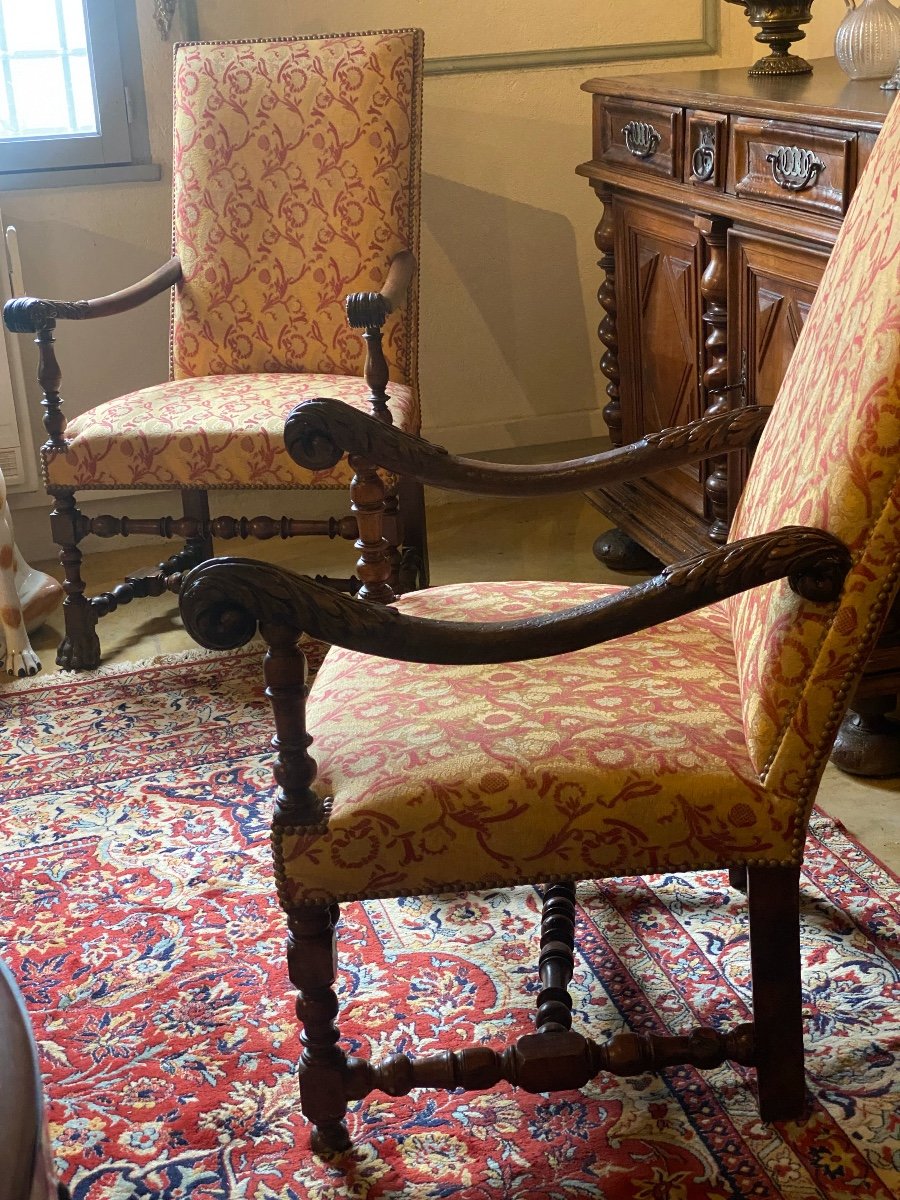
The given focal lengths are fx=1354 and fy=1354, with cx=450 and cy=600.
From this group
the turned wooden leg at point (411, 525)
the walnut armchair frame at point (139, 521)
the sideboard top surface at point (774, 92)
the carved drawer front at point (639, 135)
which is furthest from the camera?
the turned wooden leg at point (411, 525)

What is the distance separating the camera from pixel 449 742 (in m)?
1.47

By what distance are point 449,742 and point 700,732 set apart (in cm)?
27

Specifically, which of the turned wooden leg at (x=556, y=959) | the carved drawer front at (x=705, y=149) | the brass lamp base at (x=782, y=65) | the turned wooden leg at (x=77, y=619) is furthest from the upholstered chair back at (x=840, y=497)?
the turned wooden leg at (x=77, y=619)

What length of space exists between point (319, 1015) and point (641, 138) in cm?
206

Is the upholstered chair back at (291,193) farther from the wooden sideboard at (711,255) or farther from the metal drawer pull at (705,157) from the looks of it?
the metal drawer pull at (705,157)

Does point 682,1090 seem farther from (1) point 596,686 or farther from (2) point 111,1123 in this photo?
Result: (2) point 111,1123

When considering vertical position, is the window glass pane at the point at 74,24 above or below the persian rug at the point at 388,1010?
above

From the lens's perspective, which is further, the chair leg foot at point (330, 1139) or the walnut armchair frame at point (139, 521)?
the walnut armchair frame at point (139, 521)

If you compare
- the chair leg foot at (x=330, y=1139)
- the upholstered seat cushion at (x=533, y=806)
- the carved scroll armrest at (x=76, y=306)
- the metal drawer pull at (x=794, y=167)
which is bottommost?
the chair leg foot at (x=330, y=1139)

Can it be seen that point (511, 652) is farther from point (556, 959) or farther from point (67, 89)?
point (67, 89)

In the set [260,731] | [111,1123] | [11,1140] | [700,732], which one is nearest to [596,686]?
[700,732]

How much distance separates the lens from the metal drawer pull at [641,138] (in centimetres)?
282

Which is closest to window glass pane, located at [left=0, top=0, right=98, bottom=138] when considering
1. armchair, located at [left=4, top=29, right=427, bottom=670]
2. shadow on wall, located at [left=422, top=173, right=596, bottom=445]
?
armchair, located at [left=4, top=29, right=427, bottom=670]

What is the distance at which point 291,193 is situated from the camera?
10.1 feet
